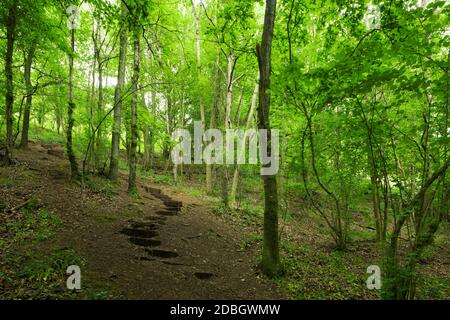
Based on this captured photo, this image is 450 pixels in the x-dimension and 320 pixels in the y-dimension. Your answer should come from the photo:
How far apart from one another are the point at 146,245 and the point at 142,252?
432 mm

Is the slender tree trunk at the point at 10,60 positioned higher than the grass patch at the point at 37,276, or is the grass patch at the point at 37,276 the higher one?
the slender tree trunk at the point at 10,60

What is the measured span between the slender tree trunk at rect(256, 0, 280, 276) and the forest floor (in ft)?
1.64

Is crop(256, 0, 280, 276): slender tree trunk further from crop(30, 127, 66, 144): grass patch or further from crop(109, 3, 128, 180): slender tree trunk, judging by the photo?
crop(30, 127, 66, 144): grass patch

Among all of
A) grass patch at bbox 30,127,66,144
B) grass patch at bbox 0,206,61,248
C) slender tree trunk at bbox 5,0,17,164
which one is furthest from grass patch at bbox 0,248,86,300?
grass patch at bbox 30,127,66,144

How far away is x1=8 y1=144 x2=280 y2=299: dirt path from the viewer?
16.4ft

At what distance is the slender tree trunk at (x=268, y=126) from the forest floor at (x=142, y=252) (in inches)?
Result: 19.7

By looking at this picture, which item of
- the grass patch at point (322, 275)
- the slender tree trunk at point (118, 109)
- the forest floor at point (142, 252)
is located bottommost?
the grass patch at point (322, 275)

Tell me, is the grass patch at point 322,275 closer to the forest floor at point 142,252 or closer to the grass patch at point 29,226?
the forest floor at point 142,252

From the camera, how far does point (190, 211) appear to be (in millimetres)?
10477

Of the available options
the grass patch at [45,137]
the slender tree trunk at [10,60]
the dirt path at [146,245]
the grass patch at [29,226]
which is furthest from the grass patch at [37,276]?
the grass patch at [45,137]

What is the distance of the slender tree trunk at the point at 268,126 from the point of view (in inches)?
239

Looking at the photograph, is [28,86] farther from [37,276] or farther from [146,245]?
[37,276]

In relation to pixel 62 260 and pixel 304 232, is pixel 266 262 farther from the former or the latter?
pixel 304 232

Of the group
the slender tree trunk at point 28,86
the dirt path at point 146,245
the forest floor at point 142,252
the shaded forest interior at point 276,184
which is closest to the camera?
the shaded forest interior at point 276,184
